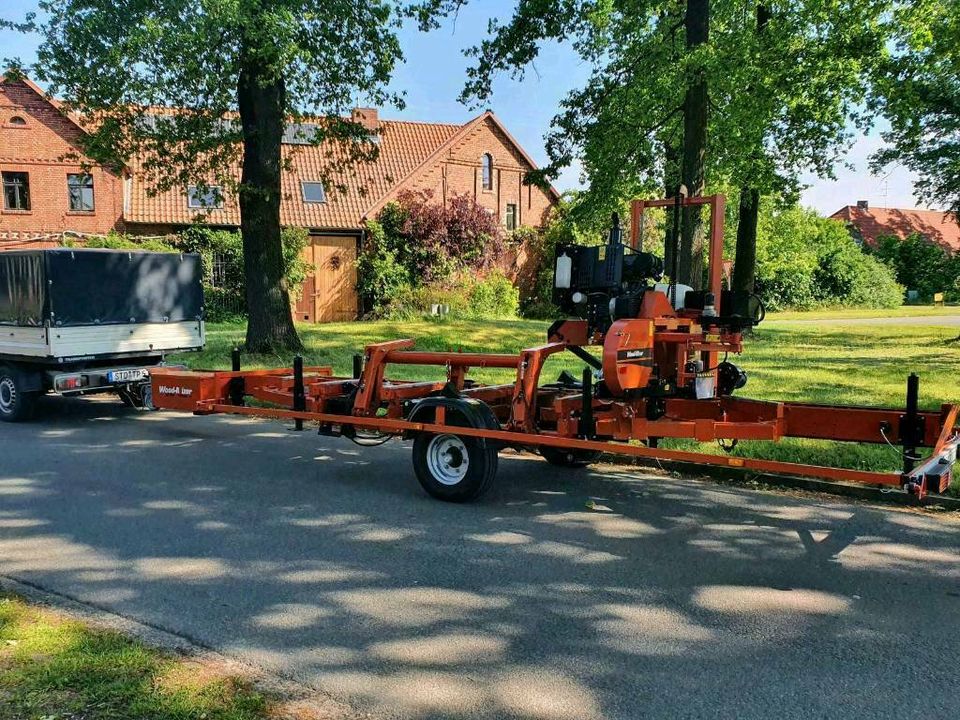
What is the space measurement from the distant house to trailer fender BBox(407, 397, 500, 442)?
6969cm

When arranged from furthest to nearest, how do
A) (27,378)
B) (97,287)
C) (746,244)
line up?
(746,244)
(97,287)
(27,378)

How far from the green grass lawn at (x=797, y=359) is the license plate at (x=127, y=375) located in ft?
12.8

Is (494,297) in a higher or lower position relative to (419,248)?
lower

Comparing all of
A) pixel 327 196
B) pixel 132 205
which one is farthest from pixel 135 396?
pixel 132 205

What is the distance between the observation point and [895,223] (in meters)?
72.4

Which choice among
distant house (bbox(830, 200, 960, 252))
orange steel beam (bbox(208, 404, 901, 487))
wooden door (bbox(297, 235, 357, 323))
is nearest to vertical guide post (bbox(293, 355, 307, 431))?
orange steel beam (bbox(208, 404, 901, 487))

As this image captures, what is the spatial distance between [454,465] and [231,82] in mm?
11091

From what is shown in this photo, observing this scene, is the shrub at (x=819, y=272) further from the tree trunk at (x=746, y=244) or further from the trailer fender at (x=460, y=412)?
the trailer fender at (x=460, y=412)

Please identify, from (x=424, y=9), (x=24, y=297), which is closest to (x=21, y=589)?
(x=24, y=297)

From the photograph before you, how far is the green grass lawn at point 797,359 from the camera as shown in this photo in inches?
330

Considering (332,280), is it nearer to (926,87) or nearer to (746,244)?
(746,244)

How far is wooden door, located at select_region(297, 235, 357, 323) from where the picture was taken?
1211 inches

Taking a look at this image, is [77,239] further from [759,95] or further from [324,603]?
[324,603]

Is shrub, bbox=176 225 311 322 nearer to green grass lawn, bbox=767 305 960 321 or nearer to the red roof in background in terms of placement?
green grass lawn, bbox=767 305 960 321
